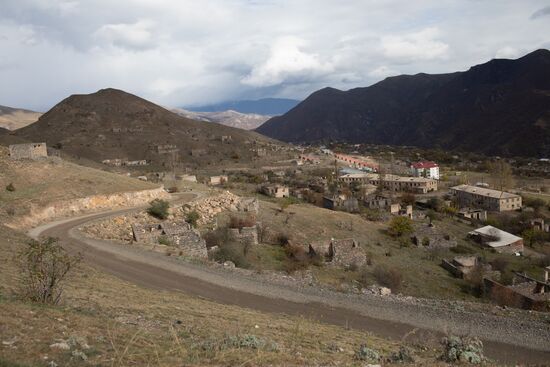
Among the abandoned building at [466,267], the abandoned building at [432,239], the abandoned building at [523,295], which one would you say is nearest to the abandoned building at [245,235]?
the abandoned building at [466,267]

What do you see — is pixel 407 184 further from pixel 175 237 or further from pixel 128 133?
pixel 128 133

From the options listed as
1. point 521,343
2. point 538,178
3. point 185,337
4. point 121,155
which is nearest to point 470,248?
point 521,343

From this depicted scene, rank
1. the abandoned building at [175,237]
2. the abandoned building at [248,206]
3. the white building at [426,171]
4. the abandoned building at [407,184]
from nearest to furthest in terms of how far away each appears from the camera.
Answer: the abandoned building at [175,237] → the abandoned building at [248,206] → the abandoned building at [407,184] → the white building at [426,171]

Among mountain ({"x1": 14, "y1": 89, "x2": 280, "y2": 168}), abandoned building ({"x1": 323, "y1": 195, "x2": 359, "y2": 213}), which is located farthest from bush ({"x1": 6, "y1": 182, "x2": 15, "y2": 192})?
mountain ({"x1": 14, "y1": 89, "x2": 280, "y2": 168})

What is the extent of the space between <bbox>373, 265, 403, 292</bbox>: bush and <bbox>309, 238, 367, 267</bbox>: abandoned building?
72.0 inches

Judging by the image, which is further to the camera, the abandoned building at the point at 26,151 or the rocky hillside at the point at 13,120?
the rocky hillside at the point at 13,120

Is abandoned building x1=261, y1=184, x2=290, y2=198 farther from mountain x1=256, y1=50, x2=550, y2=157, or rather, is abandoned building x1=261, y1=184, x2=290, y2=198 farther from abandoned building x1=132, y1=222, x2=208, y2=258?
mountain x1=256, y1=50, x2=550, y2=157

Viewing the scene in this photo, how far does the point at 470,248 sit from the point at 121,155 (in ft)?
186

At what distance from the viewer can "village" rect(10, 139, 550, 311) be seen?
19.0 meters

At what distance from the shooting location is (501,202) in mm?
50062

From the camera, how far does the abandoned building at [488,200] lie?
50250 mm

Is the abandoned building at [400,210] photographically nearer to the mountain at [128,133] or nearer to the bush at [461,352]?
the bush at [461,352]

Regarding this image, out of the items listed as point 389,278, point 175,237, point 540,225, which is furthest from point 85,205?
point 540,225

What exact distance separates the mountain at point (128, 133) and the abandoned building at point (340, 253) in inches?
1928
